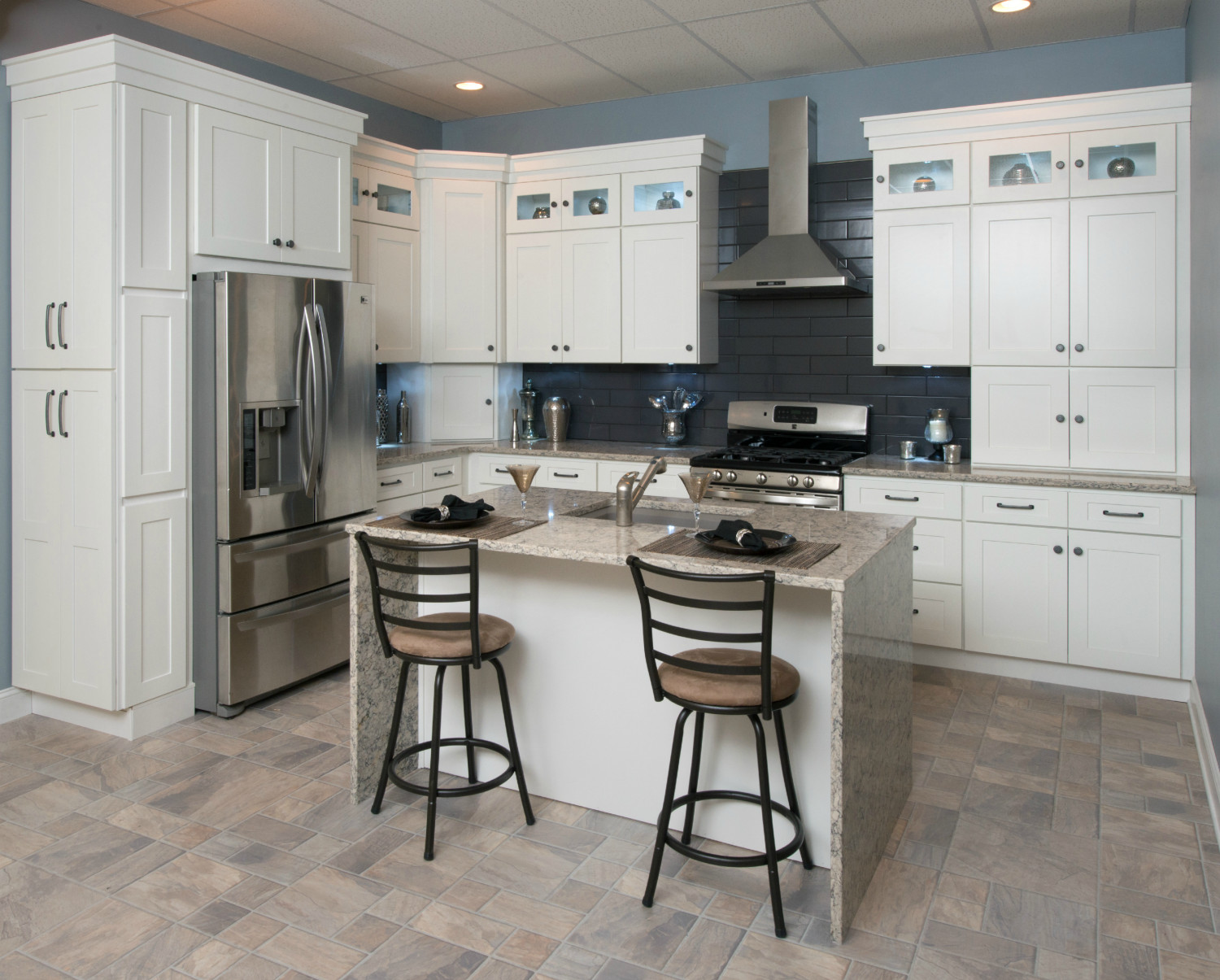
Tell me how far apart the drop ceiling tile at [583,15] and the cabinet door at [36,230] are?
1.81 metres

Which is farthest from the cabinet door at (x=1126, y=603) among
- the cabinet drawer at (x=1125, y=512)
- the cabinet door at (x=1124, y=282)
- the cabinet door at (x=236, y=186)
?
the cabinet door at (x=236, y=186)

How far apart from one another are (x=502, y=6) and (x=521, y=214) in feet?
5.29

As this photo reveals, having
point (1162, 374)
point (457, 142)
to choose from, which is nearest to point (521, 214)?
point (457, 142)

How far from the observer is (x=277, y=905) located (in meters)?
2.47

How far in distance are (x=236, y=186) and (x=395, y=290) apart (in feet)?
4.96

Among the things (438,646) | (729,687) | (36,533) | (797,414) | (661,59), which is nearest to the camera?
(729,687)

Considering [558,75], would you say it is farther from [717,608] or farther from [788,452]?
[717,608]

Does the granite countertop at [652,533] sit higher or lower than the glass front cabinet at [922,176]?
lower

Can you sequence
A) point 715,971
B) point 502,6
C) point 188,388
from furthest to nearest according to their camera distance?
point 502,6, point 188,388, point 715,971

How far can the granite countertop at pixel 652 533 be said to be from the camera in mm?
2374

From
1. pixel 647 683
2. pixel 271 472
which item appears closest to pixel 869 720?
pixel 647 683

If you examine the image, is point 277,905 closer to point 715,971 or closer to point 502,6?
point 715,971

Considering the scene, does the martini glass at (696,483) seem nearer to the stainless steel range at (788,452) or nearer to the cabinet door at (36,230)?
the stainless steel range at (788,452)

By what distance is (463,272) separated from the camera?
5527mm
